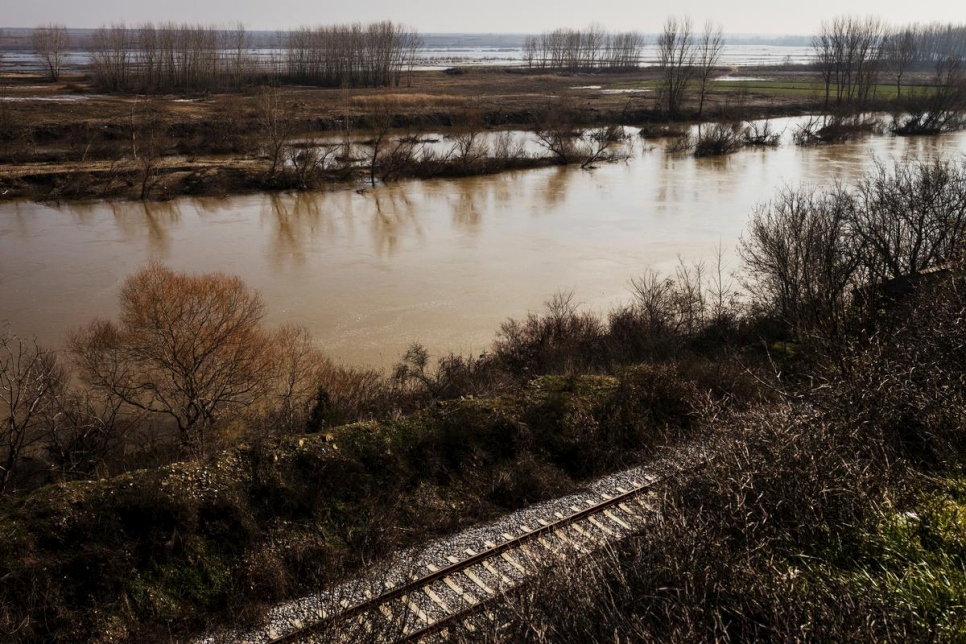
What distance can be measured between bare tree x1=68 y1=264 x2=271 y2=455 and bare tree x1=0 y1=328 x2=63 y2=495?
101 cm

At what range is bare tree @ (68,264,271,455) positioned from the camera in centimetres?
1485

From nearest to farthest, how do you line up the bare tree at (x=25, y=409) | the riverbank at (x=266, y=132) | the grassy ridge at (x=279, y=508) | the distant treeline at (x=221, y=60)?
the grassy ridge at (x=279, y=508) → the bare tree at (x=25, y=409) → the riverbank at (x=266, y=132) → the distant treeline at (x=221, y=60)

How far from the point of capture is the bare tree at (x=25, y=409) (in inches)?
478

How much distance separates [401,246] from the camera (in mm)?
27359

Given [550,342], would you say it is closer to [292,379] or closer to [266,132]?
[292,379]

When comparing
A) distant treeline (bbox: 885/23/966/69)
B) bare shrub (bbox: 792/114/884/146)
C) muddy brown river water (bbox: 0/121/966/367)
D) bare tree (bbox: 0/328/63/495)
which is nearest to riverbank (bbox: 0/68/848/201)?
muddy brown river water (bbox: 0/121/966/367)

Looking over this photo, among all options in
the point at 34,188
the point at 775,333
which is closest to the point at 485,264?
the point at 775,333

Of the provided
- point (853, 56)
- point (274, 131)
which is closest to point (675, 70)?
point (853, 56)

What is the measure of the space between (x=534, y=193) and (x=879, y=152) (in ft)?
78.7

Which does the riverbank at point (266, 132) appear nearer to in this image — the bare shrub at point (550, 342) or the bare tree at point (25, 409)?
the bare shrub at point (550, 342)

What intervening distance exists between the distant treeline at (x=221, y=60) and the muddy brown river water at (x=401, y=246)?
119ft

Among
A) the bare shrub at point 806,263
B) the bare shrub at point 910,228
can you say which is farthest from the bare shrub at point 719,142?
the bare shrub at point 910,228

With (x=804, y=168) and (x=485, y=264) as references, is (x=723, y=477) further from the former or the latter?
(x=804, y=168)

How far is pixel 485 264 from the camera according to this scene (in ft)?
83.6
